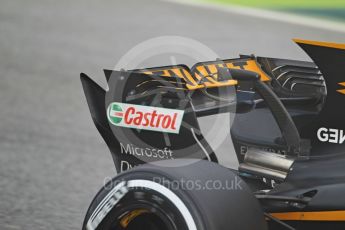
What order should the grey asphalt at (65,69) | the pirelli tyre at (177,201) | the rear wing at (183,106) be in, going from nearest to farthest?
the pirelli tyre at (177,201) → the rear wing at (183,106) → the grey asphalt at (65,69)

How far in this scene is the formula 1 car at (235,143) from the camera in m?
3.21

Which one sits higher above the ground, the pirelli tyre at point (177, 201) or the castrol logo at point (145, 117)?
the castrol logo at point (145, 117)

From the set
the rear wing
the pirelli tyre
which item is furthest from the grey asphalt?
the pirelli tyre

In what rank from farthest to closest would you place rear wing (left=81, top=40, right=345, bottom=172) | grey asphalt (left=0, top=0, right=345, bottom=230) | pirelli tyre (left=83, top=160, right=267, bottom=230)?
grey asphalt (left=0, top=0, right=345, bottom=230), rear wing (left=81, top=40, right=345, bottom=172), pirelli tyre (left=83, top=160, right=267, bottom=230)

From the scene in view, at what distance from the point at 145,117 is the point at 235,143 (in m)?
0.59

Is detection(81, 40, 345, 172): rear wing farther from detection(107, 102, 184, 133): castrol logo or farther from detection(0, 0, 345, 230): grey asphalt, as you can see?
detection(0, 0, 345, 230): grey asphalt

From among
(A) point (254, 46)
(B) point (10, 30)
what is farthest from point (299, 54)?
(B) point (10, 30)

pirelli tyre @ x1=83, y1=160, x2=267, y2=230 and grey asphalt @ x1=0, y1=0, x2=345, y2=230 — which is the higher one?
grey asphalt @ x1=0, y1=0, x2=345, y2=230

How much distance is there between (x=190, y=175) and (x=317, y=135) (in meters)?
0.63

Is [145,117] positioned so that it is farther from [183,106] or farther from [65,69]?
[65,69]

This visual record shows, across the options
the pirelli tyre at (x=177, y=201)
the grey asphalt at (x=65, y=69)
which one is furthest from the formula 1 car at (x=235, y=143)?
the grey asphalt at (x=65, y=69)

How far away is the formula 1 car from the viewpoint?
3205 millimetres

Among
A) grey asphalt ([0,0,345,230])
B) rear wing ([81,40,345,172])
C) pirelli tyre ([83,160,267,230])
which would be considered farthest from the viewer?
grey asphalt ([0,0,345,230])

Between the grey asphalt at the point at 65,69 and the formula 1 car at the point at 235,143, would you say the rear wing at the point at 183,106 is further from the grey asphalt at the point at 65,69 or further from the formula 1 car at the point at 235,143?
the grey asphalt at the point at 65,69
